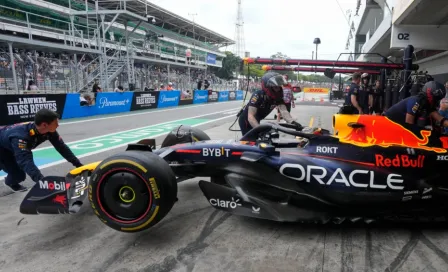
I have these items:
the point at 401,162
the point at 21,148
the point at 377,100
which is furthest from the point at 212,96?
the point at 401,162

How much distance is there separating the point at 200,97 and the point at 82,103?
506 inches

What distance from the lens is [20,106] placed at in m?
11.5

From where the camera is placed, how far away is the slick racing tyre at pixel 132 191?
2.85 m

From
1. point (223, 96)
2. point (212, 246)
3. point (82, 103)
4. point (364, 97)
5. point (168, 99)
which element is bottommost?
point (212, 246)

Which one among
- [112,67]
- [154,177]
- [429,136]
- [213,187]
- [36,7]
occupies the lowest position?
[213,187]

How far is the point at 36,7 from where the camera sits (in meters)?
28.9

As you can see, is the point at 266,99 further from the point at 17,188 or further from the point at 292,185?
the point at 17,188

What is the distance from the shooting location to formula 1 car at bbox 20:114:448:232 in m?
2.91

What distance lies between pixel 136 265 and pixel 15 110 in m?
11.2

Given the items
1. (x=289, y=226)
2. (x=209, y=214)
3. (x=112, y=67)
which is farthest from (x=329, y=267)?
(x=112, y=67)

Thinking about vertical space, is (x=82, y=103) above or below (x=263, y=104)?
below

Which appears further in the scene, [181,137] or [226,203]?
[181,137]

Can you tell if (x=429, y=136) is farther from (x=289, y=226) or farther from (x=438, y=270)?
(x=289, y=226)

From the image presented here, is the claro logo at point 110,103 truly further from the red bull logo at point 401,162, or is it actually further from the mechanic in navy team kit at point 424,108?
the red bull logo at point 401,162
